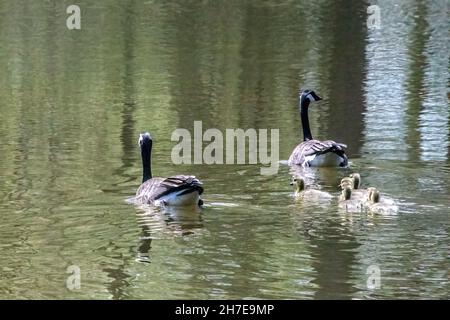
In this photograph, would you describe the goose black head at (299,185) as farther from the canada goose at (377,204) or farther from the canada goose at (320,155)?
the canada goose at (320,155)

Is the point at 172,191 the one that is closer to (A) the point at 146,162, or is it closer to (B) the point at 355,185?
(A) the point at 146,162

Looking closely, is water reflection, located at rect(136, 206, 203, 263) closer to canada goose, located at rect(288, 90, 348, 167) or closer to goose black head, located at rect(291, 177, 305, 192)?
goose black head, located at rect(291, 177, 305, 192)

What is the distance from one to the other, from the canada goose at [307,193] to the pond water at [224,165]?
171 mm

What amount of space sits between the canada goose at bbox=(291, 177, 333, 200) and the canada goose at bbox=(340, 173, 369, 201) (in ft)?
0.83

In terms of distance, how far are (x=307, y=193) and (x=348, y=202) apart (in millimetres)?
663

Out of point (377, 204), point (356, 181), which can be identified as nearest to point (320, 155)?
point (356, 181)

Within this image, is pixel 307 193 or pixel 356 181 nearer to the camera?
pixel 307 193

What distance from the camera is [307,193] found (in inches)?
538

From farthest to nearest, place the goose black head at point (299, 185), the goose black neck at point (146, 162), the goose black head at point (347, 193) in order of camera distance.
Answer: the goose black neck at point (146, 162) < the goose black head at point (299, 185) < the goose black head at point (347, 193)

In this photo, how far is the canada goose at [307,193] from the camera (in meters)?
13.6

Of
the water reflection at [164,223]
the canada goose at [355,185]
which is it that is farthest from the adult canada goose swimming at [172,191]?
the canada goose at [355,185]

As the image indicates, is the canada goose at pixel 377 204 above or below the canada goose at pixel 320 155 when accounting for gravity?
below
